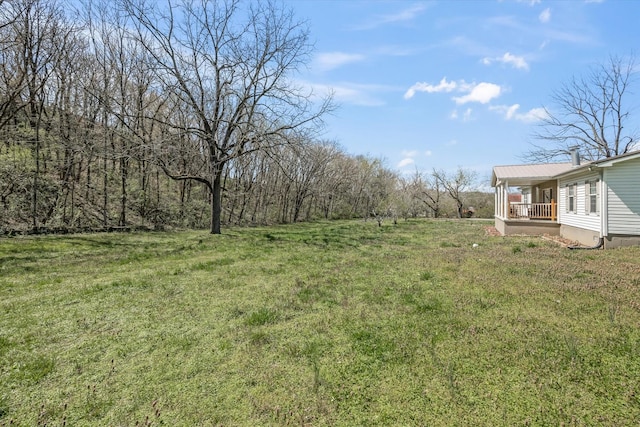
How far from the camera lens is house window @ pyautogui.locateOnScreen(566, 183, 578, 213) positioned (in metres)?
11.7

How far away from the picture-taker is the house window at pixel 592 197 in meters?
9.63

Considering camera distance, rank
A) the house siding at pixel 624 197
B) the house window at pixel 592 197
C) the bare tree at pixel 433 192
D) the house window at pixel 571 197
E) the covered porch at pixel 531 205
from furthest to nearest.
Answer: the bare tree at pixel 433 192, the covered porch at pixel 531 205, the house window at pixel 571 197, the house window at pixel 592 197, the house siding at pixel 624 197

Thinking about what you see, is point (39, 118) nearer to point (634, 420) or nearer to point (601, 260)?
point (634, 420)

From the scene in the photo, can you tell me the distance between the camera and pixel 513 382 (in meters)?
2.38

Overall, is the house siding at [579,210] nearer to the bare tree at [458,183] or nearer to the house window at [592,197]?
the house window at [592,197]

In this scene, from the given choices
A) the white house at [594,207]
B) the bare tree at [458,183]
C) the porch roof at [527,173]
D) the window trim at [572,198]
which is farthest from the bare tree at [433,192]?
the window trim at [572,198]

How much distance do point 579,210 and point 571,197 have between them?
1.24 metres

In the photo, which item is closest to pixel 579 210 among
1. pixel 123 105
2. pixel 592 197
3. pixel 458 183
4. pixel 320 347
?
pixel 592 197

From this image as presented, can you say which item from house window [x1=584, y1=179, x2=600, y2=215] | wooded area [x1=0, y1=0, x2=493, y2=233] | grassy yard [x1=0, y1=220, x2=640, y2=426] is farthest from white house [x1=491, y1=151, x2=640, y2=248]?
wooded area [x1=0, y1=0, x2=493, y2=233]

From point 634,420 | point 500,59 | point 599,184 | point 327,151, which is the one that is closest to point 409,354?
point 634,420

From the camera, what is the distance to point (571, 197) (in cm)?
1201

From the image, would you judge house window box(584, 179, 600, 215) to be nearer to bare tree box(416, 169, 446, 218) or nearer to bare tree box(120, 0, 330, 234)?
bare tree box(120, 0, 330, 234)

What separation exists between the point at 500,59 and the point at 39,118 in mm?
16700

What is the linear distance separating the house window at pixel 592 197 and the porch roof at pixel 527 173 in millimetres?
3355
